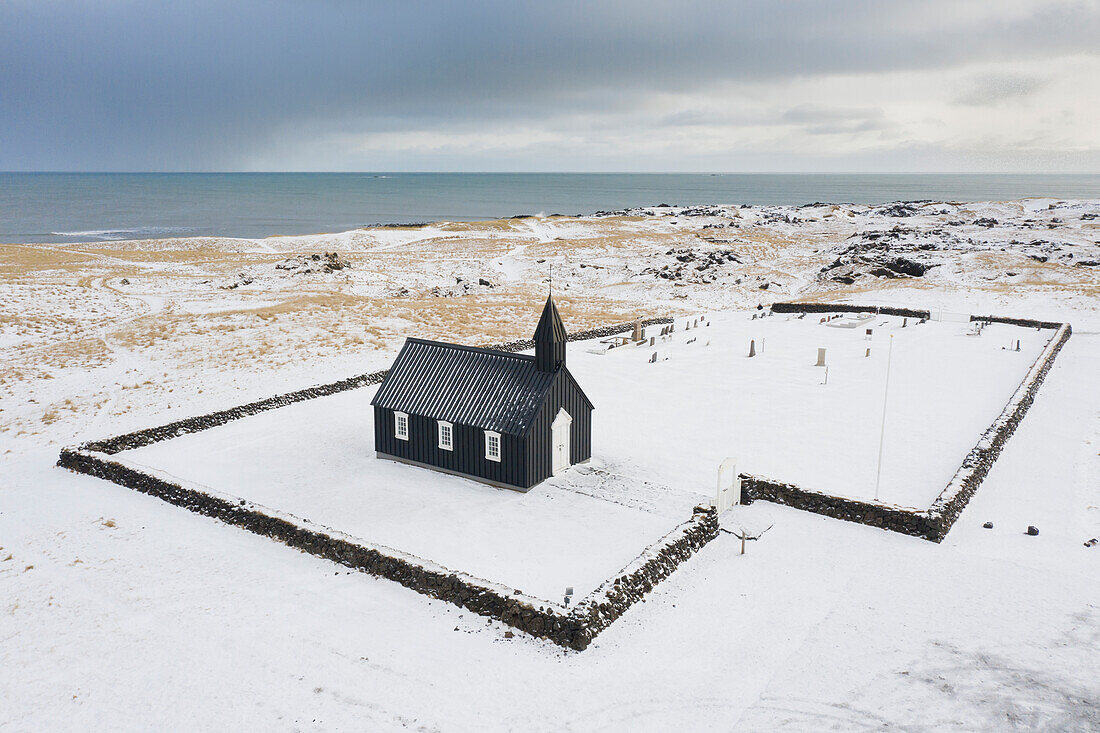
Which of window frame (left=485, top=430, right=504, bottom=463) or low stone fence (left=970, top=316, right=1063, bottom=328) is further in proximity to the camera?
low stone fence (left=970, top=316, right=1063, bottom=328)

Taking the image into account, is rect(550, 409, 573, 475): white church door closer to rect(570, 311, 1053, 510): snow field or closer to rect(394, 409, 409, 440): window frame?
rect(570, 311, 1053, 510): snow field

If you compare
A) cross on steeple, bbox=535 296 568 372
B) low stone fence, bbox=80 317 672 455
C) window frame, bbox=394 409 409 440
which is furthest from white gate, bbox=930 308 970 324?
window frame, bbox=394 409 409 440

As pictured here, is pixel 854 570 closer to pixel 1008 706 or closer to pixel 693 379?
pixel 1008 706

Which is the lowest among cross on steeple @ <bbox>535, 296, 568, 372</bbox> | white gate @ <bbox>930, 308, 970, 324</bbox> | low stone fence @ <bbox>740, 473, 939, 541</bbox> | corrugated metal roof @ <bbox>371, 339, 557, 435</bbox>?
low stone fence @ <bbox>740, 473, 939, 541</bbox>

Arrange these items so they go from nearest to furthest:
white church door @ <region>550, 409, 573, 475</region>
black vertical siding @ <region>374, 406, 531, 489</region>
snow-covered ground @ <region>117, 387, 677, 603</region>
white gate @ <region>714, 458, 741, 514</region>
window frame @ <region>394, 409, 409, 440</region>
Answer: snow-covered ground @ <region>117, 387, 677, 603</region>, white gate @ <region>714, 458, 741, 514</region>, black vertical siding @ <region>374, 406, 531, 489</region>, white church door @ <region>550, 409, 573, 475</region>, window frame @ <region>394, 409, 409, 440</region>

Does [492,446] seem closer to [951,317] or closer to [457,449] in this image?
[457,449]

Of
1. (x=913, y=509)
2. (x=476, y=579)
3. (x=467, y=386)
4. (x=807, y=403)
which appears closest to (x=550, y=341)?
(x=467, y=386)

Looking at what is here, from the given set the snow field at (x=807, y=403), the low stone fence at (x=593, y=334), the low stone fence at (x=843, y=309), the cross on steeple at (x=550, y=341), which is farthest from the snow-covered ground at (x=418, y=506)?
the low stone fence at (x=843, y=309)
